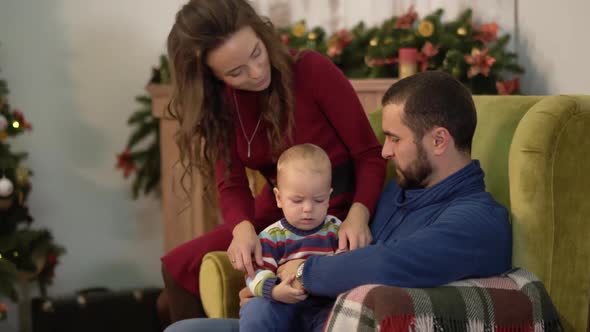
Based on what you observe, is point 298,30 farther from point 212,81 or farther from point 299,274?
point 299,274

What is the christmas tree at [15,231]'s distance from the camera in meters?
3.29

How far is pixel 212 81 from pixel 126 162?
204 cm

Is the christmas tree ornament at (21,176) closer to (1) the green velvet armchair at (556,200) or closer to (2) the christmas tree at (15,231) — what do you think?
(2) the christmas tree at (15,231)

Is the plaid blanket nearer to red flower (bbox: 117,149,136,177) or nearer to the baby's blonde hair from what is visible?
the baby's blonde hair

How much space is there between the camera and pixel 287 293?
5.93 ft

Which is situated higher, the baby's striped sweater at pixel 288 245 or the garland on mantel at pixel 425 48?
the garland on mantel at pixel 425 48

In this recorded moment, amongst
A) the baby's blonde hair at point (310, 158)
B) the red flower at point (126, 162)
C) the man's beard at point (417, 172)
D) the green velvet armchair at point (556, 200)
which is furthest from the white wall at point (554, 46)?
the red flower at point (126, 162)

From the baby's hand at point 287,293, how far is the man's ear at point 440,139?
44 cm

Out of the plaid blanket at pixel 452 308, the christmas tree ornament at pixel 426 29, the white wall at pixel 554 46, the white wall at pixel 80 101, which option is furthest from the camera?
the white wall at pixel 80 101

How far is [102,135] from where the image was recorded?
13.7 ft

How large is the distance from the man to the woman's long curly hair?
322 mm

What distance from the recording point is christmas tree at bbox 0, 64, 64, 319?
130 inches

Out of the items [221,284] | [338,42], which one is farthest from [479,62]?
[221,284]

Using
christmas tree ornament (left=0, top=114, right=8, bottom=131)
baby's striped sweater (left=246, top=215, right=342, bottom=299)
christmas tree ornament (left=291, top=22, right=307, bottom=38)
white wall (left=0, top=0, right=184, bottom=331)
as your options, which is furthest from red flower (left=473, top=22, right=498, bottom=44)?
christmas tree ornament (left=0, top=114, right=8, bottom=131)
